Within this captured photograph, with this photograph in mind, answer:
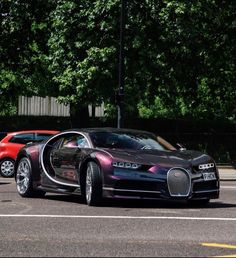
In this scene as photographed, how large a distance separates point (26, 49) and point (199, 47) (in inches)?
354

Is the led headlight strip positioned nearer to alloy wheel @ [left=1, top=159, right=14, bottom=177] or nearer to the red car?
the red car

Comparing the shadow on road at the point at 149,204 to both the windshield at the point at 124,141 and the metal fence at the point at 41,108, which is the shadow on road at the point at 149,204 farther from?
the metal fence at the point at 41,108

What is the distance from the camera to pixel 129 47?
27625 millimetres

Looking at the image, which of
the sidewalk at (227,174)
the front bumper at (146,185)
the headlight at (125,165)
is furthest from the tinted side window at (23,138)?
the headlight at (125,165)

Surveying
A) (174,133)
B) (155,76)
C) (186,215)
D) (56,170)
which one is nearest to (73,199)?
(56,170)

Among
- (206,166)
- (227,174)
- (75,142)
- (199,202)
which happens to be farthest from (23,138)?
(206,166)

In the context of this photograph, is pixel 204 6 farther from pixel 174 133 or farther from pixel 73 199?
pixel 73 199

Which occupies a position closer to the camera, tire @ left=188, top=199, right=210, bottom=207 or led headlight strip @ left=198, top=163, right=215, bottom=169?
led headlight strip @ left=198, top=163, right=215, bottom=169

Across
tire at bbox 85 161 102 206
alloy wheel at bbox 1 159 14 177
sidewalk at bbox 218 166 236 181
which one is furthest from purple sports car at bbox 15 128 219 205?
sidewalk at bbox 218 166 236 181

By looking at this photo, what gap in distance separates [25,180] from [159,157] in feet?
10.4

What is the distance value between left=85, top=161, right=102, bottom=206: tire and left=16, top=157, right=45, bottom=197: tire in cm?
190

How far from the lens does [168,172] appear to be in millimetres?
11203

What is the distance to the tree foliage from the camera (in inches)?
1077

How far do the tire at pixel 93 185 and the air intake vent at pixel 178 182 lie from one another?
1.15 metres
